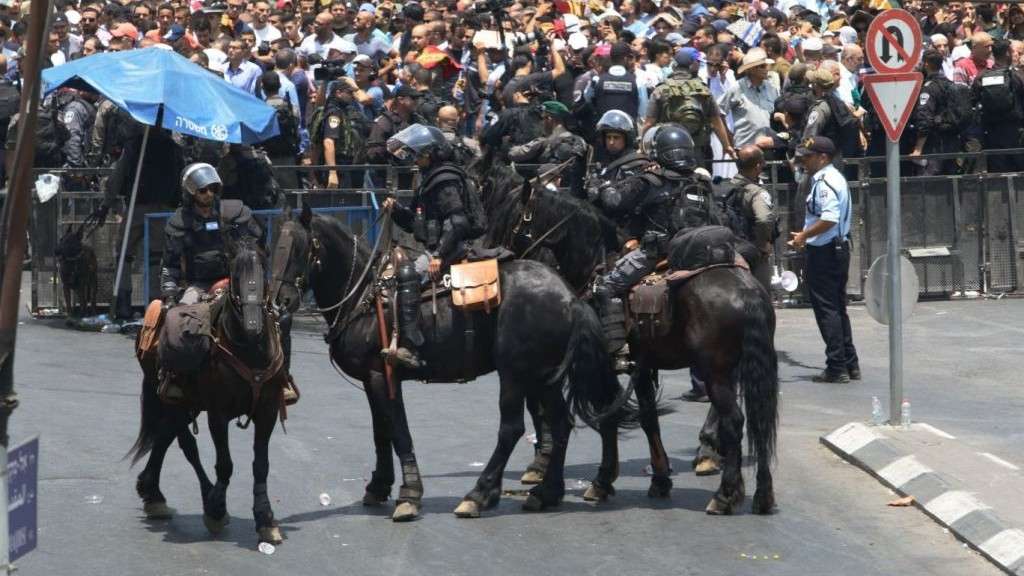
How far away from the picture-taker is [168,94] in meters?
18.1

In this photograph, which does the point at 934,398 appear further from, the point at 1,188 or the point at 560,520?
the point at 1,188

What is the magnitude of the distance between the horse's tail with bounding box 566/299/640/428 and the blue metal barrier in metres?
6.59

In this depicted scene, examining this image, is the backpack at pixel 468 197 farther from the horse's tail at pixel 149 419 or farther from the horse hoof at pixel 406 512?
the horse's tail at pixel 149 419

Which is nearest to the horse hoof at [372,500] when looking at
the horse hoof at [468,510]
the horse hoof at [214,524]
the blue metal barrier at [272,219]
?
the horse hoof at [468,510]

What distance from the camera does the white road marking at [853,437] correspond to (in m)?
13.4

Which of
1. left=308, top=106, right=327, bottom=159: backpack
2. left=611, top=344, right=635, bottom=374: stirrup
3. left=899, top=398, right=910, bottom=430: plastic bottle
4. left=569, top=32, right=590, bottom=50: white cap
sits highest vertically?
left=569, top=32, right=590, bottom=50: white cap

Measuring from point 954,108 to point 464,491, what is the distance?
35.6 ft

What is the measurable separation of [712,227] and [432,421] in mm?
3887

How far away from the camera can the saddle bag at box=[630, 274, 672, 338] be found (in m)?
12.1

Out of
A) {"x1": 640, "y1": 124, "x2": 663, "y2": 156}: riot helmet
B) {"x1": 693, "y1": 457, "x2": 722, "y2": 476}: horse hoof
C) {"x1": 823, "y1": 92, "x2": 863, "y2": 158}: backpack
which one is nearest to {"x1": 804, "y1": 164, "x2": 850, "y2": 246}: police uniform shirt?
{"x1": 823, "y1": 92, "x2": 863, "y2": 158}: backpack

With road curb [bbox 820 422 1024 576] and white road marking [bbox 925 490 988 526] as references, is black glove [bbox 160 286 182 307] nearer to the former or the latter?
road curb [bbox 820 422 1024 576]

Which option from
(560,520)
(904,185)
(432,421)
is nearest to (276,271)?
(560,520)

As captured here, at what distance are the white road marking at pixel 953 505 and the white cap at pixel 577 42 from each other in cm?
1223

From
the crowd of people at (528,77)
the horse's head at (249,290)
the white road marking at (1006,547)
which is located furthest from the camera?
the crowd of people at (528,77)
